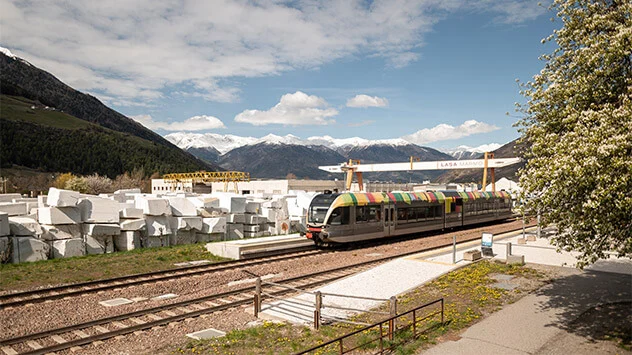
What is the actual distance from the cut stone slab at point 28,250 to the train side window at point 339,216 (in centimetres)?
1416

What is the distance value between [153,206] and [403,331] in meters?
18.6

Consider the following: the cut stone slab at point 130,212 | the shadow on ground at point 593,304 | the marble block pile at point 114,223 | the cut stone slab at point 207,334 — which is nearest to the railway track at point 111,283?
the cut stone slab at point 207,334

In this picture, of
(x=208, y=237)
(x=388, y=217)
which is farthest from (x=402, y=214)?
(x=208, y=237)

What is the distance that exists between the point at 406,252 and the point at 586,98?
14436mm

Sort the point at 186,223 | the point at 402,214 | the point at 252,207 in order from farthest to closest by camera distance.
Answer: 1. the point at 252,207
2. the point at 402,214
3. the point at 186,223

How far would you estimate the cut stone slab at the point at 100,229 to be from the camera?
886 inches

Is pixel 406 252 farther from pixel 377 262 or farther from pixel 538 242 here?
pixel 538 242

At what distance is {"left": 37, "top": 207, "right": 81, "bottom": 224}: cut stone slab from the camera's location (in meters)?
21.2

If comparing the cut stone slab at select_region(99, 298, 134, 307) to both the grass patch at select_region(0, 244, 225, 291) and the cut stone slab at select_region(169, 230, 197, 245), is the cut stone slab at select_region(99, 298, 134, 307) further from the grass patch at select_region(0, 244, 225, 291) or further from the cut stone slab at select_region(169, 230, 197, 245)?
the cut stone slab at select_region(169, 230, 197, 245)

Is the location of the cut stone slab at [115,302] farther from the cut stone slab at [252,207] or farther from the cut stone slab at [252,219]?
the cut stone slab at [252,207]

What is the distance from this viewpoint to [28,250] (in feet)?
66.5

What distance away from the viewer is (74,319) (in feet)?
41.0

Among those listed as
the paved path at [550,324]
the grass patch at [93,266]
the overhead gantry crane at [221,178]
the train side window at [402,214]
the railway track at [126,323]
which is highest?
the overhead gantry crane at [221,178]

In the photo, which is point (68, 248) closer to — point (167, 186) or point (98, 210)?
point (98, 210)
